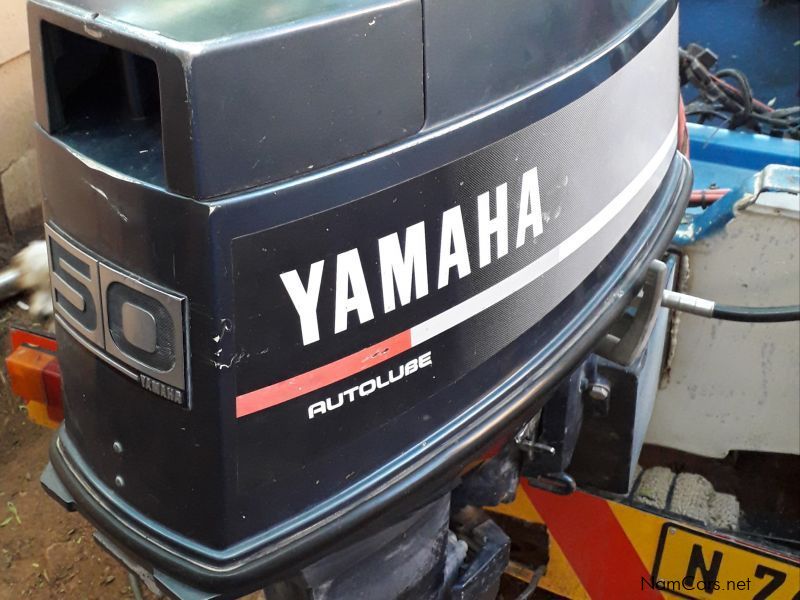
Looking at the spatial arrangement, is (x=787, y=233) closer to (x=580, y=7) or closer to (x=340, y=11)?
(x=580, y=7)

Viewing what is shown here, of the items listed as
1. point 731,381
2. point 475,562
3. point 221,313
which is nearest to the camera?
point 221,313

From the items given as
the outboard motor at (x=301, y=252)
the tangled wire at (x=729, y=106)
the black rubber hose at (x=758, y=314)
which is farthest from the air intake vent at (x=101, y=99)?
the tangled wire at (x=729, y=106)

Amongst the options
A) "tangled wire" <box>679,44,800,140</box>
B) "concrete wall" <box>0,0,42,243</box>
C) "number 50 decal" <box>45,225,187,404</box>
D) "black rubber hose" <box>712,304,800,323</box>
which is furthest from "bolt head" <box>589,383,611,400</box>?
"concrete wall" <box>0,0,42,243</box>

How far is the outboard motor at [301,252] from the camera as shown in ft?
2.28

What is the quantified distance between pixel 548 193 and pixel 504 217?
0.22ft

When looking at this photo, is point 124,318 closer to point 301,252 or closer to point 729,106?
point 301,252

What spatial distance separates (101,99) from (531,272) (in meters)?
0.42

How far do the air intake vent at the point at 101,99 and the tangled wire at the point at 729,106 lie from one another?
1503 mm

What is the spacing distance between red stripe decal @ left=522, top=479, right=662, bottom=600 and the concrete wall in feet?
6.33

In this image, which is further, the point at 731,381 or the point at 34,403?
the point at 731,381

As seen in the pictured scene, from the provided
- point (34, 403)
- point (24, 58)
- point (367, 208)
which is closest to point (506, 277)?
point (367, 208)

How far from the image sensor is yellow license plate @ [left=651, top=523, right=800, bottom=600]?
1409 millimetres

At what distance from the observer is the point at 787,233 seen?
1406 mm
